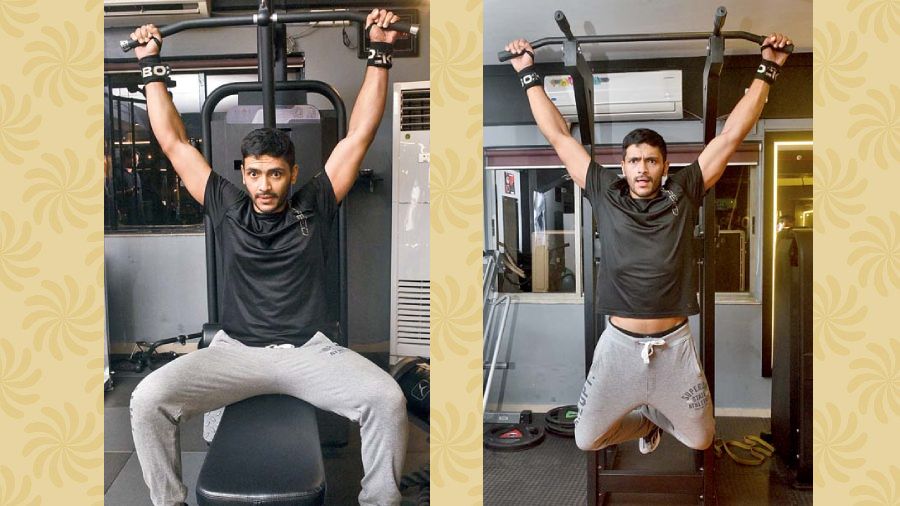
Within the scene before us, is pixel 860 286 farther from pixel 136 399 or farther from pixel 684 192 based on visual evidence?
pixel 136 399

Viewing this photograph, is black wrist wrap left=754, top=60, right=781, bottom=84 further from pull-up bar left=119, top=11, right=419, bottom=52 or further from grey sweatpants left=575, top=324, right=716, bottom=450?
pull-up bar left=119, top=11, right=419, bottom=52

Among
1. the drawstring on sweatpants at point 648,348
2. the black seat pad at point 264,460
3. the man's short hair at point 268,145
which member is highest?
the man's short hair at point 268,145

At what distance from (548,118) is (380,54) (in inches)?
22.6

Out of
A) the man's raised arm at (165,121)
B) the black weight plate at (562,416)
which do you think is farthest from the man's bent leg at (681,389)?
the man's raised arm at (165,121)

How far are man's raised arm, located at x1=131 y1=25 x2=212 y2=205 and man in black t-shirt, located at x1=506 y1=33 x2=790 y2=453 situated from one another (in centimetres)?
109

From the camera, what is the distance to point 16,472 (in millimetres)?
2393

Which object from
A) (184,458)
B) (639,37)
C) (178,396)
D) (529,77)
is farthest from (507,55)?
(184,458)

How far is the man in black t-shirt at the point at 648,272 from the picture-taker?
7.70 ft

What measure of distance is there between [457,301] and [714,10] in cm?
136

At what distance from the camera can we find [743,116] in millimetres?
2330

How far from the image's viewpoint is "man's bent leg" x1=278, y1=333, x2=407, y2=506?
7.16ft

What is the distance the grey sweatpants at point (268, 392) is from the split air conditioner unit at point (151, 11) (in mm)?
1076

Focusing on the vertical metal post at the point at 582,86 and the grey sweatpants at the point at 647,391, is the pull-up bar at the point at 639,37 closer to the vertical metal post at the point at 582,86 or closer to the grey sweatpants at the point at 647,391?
the vertical metal post at the point at 582,86

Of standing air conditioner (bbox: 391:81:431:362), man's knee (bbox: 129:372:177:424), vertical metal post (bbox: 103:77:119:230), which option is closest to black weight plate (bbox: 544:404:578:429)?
standing air conditioner (bbox: 391:81:431:362)
